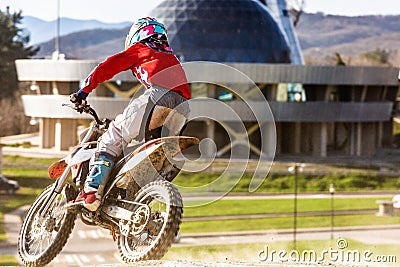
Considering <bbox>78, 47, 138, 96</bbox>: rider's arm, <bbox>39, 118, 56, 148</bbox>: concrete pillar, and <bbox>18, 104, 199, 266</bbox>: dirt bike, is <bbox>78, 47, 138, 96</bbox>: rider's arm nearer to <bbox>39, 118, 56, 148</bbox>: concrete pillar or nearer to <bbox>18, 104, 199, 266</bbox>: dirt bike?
<bbox>18, 104, 199, 266</bbox>: dirt bike

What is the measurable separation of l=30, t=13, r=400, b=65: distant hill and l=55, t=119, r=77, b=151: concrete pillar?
32456 millimetres

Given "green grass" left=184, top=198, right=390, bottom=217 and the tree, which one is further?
the tree

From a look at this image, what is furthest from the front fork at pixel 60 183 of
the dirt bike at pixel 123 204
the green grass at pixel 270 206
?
the green grass at pixel 270 206

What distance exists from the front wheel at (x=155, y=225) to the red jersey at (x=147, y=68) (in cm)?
90

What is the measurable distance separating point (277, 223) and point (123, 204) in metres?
37.9

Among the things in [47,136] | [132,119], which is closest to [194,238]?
[47,136]

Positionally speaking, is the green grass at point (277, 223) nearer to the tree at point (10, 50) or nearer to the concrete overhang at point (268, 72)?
the concrete overhang at point (268, 72)

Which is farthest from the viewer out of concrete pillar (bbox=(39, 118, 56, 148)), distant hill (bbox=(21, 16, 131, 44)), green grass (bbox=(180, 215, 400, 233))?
concrete pillar (bbox=(39, 118, 56, 148))

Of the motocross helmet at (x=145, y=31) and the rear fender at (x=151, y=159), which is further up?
the motocross helmet at (x=145, y=31)

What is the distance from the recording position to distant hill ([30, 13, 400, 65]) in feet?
350

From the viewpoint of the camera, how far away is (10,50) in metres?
76.5

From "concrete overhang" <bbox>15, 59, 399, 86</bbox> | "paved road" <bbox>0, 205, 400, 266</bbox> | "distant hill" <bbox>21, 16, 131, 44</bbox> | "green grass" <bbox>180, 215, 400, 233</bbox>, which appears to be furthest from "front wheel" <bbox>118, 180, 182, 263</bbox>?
"concrete overhang" <bbox>15, 59, 399, 86</bbox>

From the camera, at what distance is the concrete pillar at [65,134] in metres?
63.0

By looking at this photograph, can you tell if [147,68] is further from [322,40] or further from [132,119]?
[322,40]
